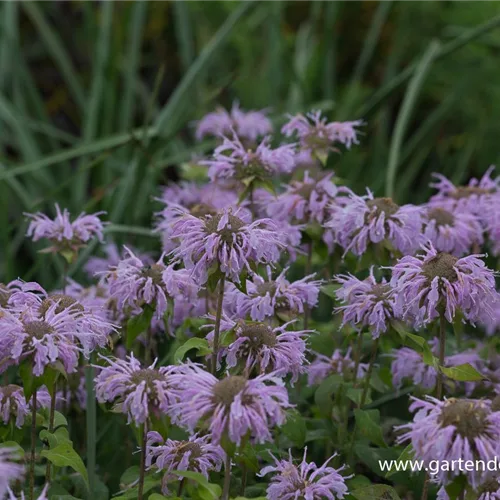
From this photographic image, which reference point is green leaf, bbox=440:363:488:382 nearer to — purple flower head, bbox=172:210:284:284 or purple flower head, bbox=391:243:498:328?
purple flower head, bbox=391:243:498:328

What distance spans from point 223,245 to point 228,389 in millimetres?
234

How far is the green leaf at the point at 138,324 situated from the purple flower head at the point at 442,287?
390 mm

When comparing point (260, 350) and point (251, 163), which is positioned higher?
point (251, 163)

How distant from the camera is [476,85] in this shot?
11.3 feet

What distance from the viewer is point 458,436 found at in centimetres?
101

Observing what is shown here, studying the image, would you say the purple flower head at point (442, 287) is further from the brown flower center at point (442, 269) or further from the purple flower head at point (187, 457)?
the purple flower head at point (187, 457)

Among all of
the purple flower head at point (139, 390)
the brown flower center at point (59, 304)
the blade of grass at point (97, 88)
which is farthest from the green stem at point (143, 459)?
the blade of grass at point (97, 88)

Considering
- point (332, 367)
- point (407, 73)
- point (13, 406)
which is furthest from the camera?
point (407, 73)


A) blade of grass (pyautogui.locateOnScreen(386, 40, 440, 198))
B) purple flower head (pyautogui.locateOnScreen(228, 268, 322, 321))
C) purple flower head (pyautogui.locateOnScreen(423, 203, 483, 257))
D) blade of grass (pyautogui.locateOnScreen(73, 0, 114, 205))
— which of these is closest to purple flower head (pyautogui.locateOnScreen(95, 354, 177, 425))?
purple flower head (pyautogui.locateOnScreen(228, 268, 322, 321))

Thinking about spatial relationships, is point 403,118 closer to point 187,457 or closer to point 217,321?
point 217,321

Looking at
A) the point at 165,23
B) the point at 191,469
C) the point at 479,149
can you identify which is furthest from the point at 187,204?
the point at 165,23

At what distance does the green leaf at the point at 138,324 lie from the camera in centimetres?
139

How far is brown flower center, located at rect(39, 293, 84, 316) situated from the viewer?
1.26 meters

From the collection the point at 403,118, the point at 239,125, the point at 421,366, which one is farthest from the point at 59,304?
the point at 403,118
